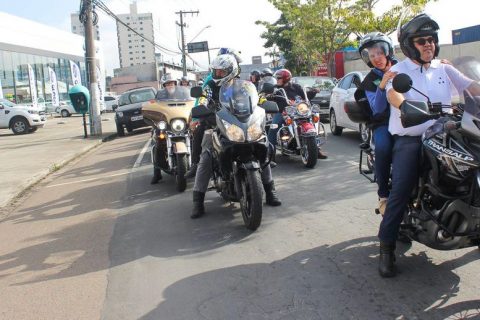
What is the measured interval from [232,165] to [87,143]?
40.5 ft

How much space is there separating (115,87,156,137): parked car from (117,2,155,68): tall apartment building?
10.7 metres

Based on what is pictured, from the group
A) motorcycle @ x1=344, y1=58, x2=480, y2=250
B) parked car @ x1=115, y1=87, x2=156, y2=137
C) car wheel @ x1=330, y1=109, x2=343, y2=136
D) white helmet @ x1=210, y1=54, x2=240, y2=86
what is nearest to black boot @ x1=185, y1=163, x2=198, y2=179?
white helmet @ x1=210, y1=54, x2=240, y2=86

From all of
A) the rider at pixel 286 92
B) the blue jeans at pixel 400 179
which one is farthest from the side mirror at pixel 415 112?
the rider at pixel 286 92

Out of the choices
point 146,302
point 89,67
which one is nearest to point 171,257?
point 146,302

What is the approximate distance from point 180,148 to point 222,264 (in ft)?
10.6

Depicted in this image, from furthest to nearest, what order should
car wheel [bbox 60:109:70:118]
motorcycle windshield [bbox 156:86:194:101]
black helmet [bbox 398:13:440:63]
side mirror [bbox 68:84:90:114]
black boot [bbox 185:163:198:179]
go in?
car wheel [bbox 60:109:70:118], side mirror [bbox 68:84:90:114], motorcycle windshield [bbox 156:86:194:101], black boot [bbox 185:163:198:179], black helmet [bbox 398:13:440:63]

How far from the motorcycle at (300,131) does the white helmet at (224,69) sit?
2.72 m

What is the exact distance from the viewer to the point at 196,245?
5133 millimetres

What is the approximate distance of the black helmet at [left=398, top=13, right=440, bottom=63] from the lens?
11.7 ft

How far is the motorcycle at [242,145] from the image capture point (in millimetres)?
5242

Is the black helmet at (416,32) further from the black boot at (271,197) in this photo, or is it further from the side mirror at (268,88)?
the black boot at (271,197)

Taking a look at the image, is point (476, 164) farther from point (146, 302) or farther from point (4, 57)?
point (4, 57)

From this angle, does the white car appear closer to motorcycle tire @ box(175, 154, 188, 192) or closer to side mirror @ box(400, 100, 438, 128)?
motorcycle tire @ box(175, 154, 188, 192)

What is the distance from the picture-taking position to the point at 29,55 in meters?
42.9
